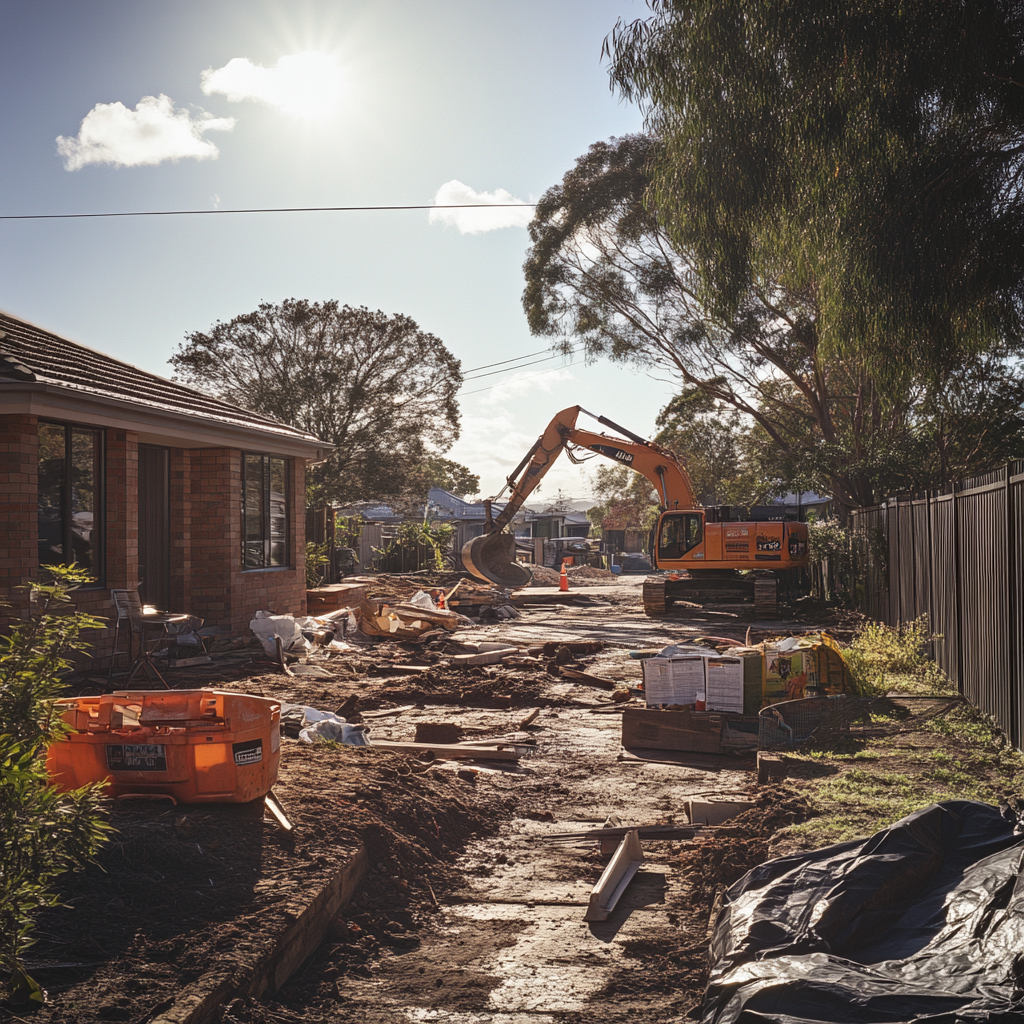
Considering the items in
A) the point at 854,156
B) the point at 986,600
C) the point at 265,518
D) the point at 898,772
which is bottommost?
the point at 898,772

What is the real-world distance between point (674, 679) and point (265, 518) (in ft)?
28.5

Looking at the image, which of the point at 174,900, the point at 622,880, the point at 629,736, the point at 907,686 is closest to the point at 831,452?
the point at 907,686

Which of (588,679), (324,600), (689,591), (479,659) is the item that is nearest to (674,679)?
(588,679)

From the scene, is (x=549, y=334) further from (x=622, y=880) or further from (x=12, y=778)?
(x=12, y=778)

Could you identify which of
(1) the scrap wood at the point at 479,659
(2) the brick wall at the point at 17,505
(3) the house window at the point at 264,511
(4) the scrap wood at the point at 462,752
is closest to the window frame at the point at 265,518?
(3) the house window at the point at 264,511

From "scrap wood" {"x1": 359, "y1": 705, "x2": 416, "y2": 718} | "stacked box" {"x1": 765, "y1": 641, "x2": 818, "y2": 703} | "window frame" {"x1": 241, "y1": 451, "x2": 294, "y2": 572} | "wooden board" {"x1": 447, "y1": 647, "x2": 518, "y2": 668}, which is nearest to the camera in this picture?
"stacked box" {"x1": 765, "y1": 641, "x2": 818, "y2": 703}

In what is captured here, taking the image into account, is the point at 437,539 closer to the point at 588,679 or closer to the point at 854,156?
the point at 588,679

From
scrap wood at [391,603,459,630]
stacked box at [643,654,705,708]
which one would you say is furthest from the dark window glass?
stacked box at [643,654,705,708]

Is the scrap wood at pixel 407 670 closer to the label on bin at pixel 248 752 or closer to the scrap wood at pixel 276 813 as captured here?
the scrap wood at pixel 276 813

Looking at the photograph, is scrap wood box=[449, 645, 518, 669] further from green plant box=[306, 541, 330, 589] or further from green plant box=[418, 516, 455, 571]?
green plant box=[418, 516, 455, 571]

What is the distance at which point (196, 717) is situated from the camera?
4.97 metres

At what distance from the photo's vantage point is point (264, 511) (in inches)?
589

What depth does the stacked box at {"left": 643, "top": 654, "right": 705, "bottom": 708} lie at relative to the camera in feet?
28.2

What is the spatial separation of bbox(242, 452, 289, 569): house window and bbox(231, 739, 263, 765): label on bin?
31.4 feet
